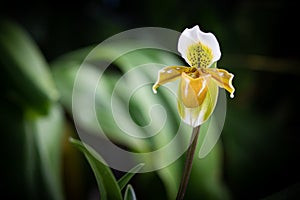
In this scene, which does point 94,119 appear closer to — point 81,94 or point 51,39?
point 81,94

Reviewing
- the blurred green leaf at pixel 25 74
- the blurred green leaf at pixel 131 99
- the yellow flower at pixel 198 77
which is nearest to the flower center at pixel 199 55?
the yellow flower at pixel 198 77

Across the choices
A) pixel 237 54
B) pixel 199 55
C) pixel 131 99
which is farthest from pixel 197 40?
pixel 237 54

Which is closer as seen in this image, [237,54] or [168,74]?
[168,74]

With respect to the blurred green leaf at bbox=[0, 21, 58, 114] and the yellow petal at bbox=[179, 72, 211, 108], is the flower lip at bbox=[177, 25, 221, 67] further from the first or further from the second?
the blurred green leaf at bbox=[0, 21, 58, 114]

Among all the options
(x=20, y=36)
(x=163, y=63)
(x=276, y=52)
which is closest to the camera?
(x=163, y=63)

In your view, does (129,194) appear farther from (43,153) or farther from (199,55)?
(43,153)

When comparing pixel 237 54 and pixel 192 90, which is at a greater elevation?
pixel 192 90

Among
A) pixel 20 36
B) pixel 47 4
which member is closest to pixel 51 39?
pixel 47 4
